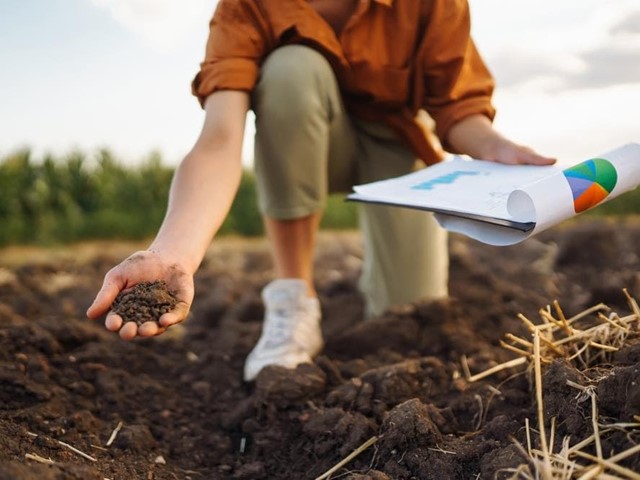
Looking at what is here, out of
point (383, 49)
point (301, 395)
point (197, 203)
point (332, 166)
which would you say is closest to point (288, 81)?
point (383, 49)

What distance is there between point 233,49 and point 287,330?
2.60 ft

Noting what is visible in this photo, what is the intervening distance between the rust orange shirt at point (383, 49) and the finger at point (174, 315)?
781mm

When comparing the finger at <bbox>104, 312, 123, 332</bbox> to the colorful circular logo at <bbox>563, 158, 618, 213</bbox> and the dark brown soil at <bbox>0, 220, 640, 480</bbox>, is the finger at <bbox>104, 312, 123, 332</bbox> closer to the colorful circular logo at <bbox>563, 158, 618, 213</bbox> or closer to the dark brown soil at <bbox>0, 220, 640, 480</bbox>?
the dark brown soil at <bbox>0, 220, 640, 480</bbox>

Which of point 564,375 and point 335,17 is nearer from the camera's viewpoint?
point 564,375

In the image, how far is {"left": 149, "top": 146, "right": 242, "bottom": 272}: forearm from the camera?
153 centimetres

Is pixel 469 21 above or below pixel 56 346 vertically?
above

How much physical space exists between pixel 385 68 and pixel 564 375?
112cm

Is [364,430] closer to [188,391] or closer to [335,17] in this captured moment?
[188,391]

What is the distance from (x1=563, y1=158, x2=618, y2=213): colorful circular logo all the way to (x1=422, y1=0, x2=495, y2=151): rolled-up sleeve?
581 mm

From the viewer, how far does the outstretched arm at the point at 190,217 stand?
136cm

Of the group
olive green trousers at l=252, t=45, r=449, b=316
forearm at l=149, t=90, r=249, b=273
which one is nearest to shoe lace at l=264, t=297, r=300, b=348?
olive green trousers at l=252, t=45, r=449, b=316

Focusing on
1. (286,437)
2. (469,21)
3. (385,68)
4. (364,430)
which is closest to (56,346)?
(286,437)

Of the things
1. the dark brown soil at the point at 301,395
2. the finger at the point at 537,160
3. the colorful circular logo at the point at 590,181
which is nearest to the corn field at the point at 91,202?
the dark brown soil at the point at 301,395

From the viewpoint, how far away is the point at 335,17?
2193 mm
